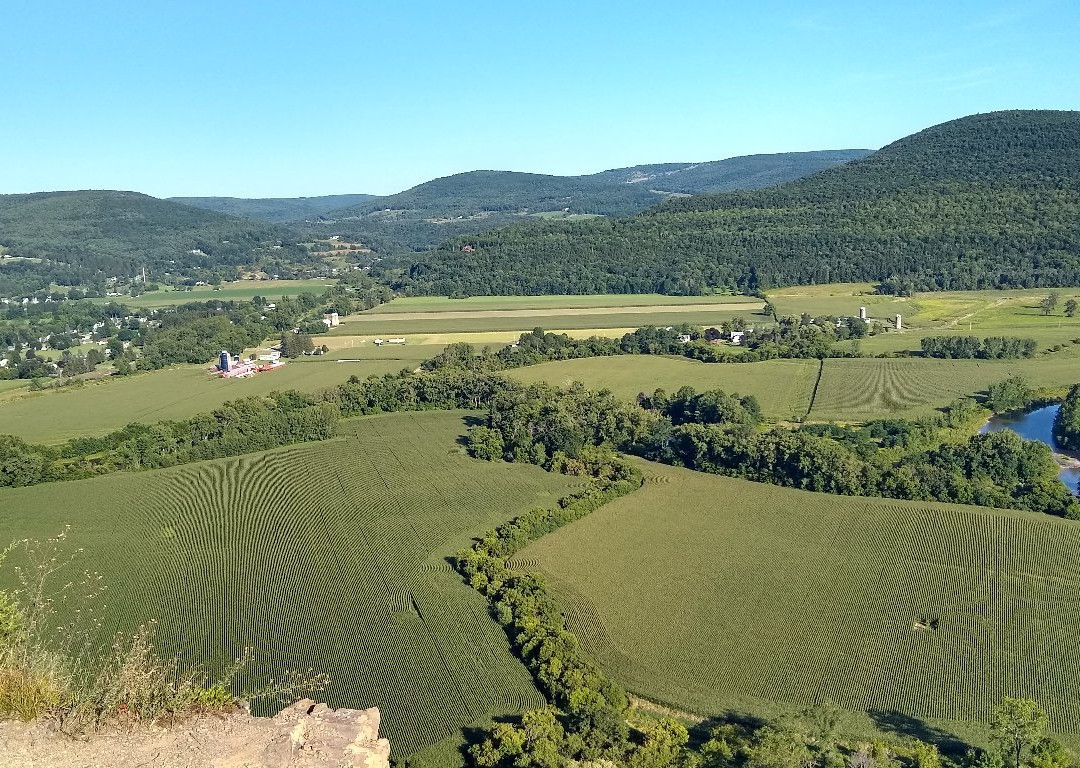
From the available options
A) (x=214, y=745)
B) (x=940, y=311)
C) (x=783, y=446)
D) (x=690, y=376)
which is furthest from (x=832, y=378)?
(x=214, y=745)

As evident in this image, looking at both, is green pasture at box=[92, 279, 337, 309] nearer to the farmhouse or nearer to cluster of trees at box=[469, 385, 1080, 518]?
the farmhouse

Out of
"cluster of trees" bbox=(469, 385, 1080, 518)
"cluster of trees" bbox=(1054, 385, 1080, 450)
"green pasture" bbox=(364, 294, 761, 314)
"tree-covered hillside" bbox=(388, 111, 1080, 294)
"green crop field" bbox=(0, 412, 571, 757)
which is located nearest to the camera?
"green crop field" bbox=(0, 412, 571, 757)

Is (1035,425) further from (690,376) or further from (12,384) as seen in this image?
(12,384)

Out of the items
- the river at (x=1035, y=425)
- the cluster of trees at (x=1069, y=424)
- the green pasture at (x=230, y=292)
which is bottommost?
the river at (x=1035, y=425)

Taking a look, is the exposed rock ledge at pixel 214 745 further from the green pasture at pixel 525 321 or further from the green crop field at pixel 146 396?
the green pasture at pixel 525 321

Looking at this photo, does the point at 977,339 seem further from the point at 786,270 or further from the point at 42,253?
the point at 42,253

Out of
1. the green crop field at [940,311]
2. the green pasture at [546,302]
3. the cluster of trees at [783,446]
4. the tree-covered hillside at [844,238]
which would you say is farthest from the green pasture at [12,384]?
the green crop field at [940,311]

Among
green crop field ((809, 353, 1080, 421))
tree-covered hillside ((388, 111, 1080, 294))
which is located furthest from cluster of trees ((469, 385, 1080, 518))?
tree-covered hillside ((388, 111, 1080, 294))
